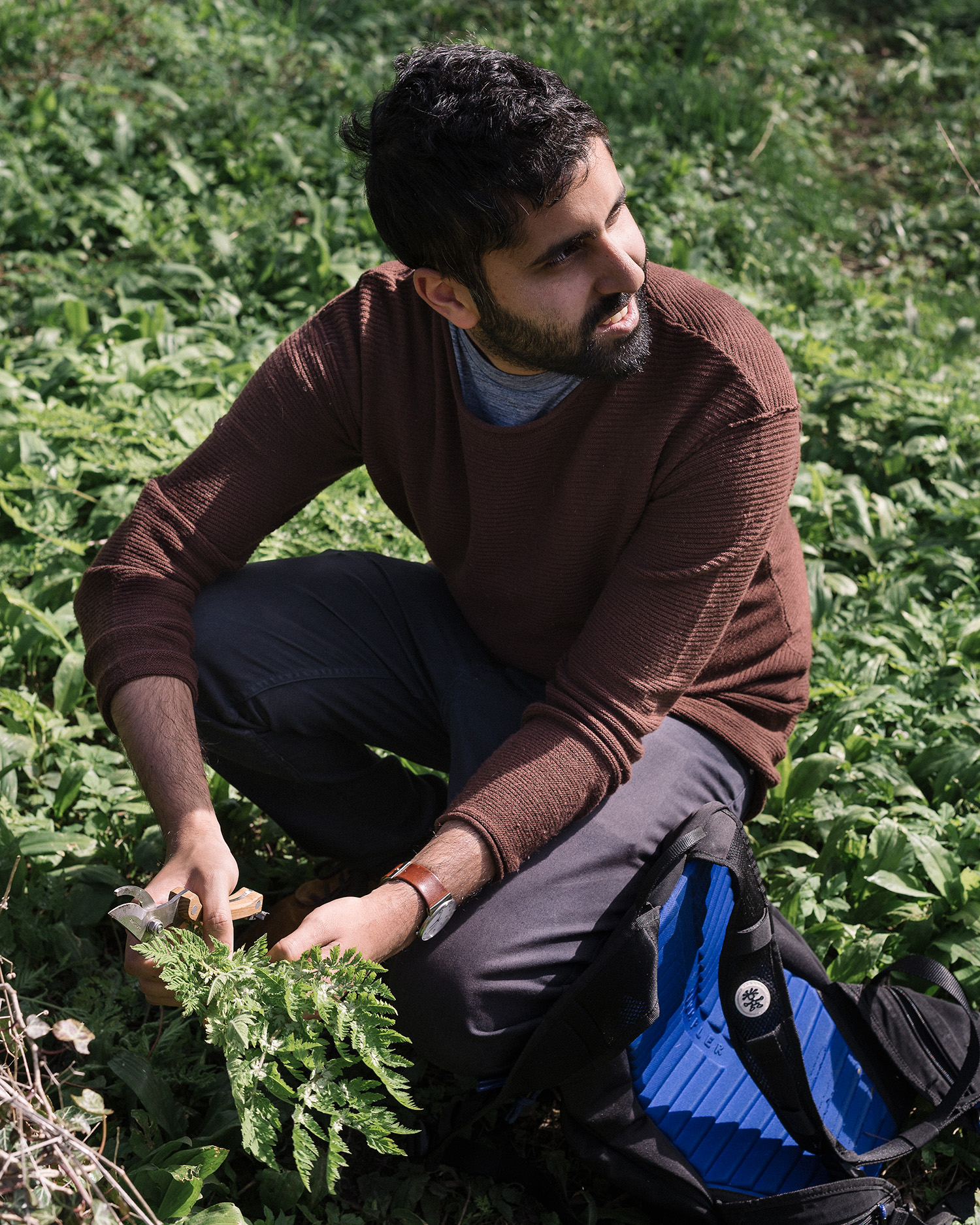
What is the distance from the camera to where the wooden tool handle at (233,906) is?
2080 mm

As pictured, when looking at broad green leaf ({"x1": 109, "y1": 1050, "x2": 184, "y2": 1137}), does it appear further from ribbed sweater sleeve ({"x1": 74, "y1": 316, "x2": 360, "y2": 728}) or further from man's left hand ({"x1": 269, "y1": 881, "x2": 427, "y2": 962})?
ribbed sweater sleeve ({"x1": 74, "y1": 316, "x2": 360, "y2": 728})

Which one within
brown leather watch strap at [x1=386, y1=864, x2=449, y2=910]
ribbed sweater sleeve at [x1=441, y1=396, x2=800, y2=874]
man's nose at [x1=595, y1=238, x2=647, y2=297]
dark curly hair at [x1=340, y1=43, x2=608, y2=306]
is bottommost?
brown leather watch strap at [x1=386, y1=864, x2=449, y2=910]

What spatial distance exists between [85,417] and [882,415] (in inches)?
122

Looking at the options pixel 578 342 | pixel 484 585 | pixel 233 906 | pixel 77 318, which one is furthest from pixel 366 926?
pixel 77 318

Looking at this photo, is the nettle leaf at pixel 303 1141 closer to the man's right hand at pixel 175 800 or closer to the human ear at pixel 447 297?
the man's right hand at pixel 175 800

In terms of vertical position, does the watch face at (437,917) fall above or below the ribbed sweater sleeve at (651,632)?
below

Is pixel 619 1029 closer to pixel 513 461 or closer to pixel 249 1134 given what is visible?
pixel 249 1134

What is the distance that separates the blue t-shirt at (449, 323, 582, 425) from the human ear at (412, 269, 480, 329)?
127 mm

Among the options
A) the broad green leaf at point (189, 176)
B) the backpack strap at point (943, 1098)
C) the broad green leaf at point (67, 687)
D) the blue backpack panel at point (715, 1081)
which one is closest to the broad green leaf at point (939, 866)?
the backpack strap at point (943, 1098)

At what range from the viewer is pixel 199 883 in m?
2.15

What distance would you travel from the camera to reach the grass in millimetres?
2734

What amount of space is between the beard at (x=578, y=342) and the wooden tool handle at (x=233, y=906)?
49.4 inches

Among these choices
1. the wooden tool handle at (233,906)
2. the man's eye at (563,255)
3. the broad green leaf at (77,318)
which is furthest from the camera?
the broad green leaf at (77,318)

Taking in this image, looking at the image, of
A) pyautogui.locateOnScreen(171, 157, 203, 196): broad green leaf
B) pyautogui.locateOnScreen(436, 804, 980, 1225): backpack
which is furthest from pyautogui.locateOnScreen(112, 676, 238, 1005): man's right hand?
pyautogui.locateOnScreen(171, 157, 203, 196): broad green leaf
